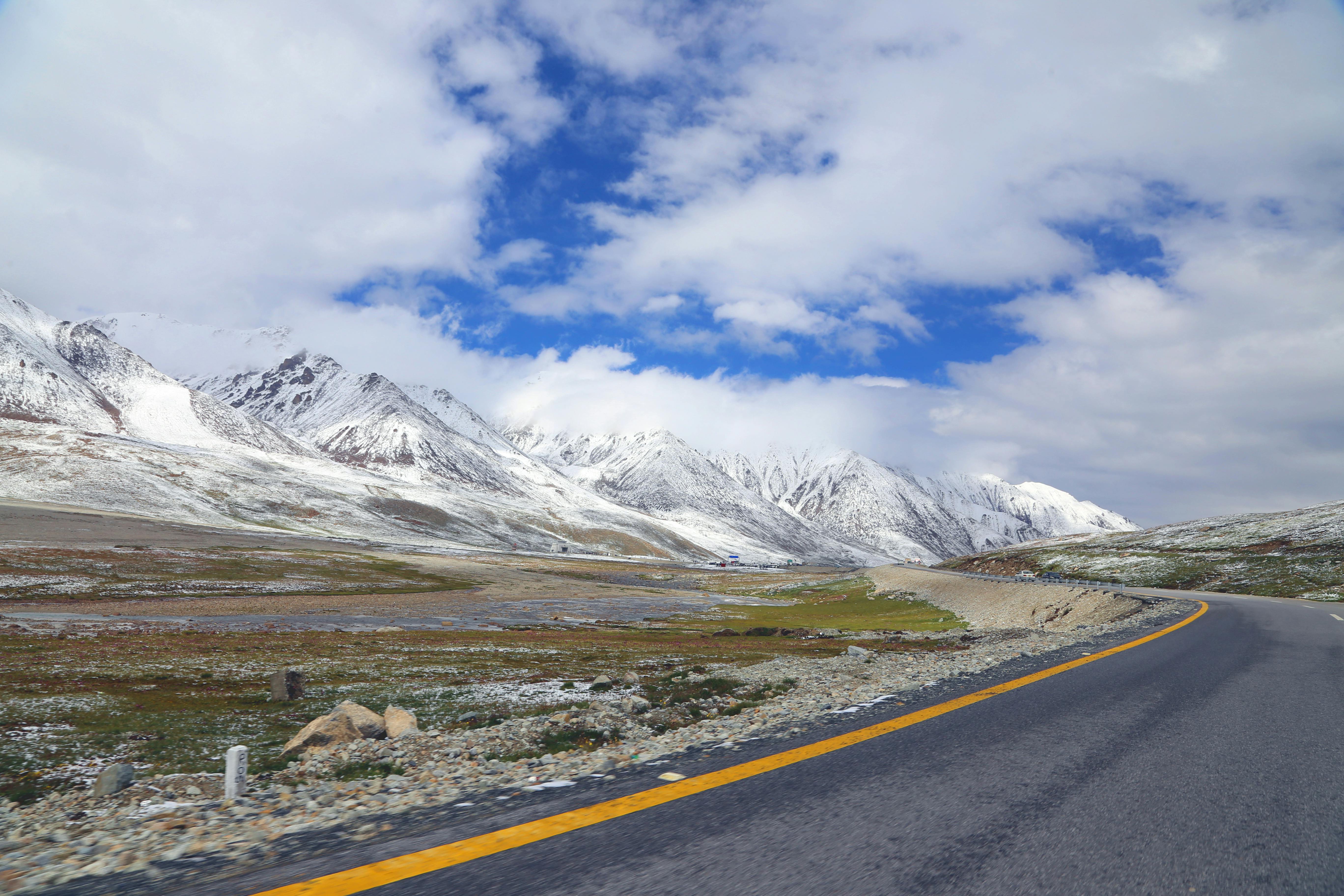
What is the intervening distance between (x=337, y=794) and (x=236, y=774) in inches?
54.1

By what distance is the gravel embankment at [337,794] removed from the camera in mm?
5422

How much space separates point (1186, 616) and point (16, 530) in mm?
181278

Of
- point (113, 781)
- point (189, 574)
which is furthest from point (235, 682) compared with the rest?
point (189, 574)

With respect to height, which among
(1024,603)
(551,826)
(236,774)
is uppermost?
(551,826)

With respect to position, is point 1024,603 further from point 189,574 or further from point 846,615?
point 189,574

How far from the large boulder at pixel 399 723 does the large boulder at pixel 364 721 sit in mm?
128

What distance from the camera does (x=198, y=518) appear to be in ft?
630

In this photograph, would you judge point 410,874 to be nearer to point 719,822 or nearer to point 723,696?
point 719,822

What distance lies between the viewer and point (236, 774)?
295 inches

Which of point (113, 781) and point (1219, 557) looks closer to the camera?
point (113, 781)

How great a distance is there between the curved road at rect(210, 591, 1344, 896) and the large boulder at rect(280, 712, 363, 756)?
7.01 m

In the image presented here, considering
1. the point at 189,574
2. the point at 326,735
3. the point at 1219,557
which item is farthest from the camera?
the point at 1219,557

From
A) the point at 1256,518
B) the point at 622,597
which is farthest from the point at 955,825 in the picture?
the point at 1256,518

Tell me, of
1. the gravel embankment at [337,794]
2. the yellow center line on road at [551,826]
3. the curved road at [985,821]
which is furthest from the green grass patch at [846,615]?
the yellow center line on road at [551,826]
